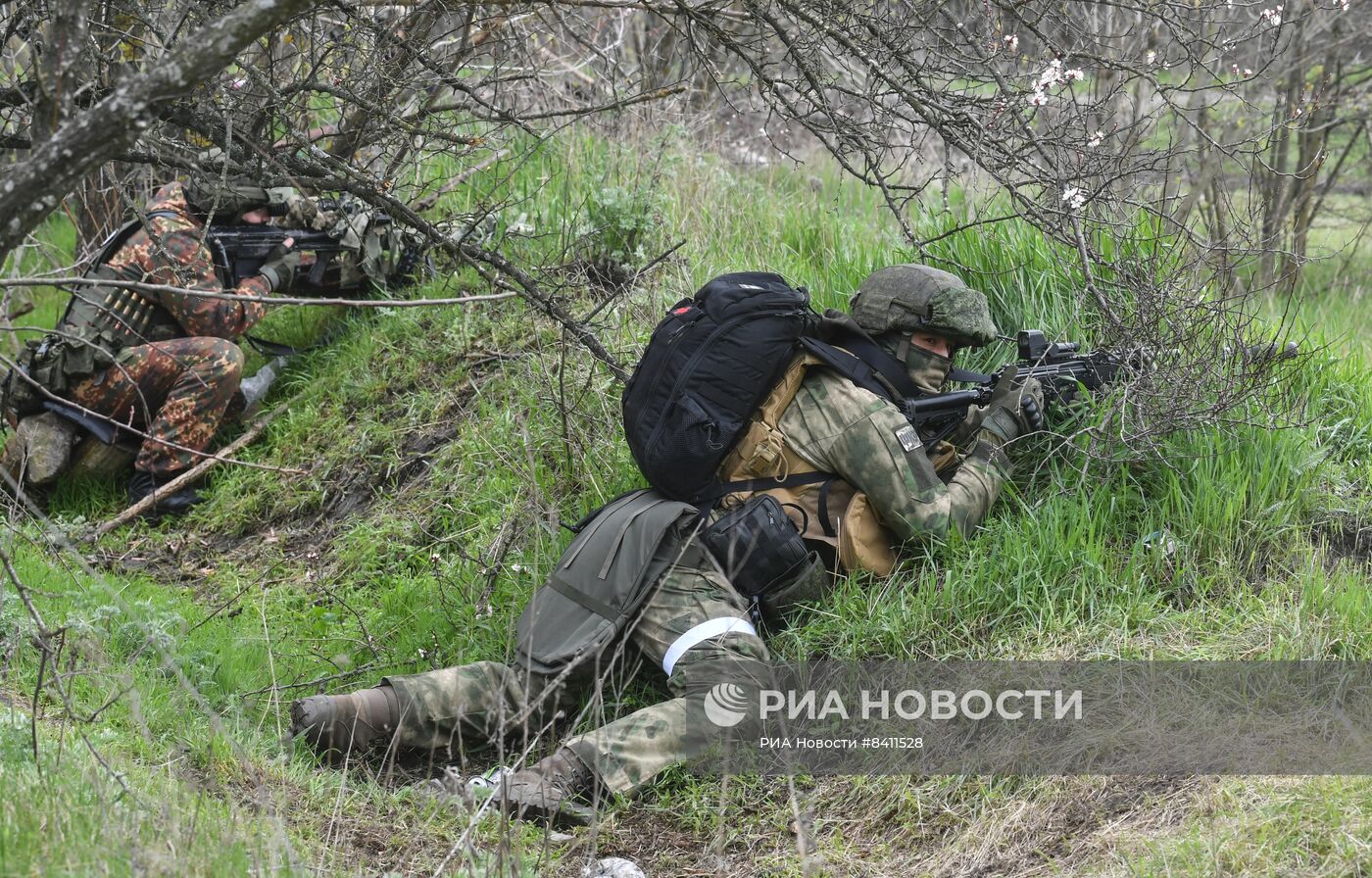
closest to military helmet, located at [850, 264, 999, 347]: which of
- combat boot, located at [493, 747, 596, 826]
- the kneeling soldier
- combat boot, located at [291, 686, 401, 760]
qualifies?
combat boot, located at [493, 747, 596, 826]

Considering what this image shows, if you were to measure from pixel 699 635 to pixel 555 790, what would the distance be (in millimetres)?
686

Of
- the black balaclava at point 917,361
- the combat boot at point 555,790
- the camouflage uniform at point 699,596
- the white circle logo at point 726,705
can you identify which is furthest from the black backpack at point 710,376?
the combat boot at point 555,790

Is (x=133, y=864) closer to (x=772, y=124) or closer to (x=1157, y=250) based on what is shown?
(x=1157, y=250)

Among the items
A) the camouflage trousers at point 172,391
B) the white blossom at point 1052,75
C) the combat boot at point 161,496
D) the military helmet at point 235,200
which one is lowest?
the combat boot at point 161,496

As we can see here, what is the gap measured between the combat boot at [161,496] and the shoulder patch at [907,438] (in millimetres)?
4000

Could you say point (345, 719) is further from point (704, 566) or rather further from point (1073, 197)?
point (1073, 197)

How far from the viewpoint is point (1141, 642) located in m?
4.03

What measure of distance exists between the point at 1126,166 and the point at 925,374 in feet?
4.81

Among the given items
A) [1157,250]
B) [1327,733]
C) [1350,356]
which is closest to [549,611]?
[1327,733]

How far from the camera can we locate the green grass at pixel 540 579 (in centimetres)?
320

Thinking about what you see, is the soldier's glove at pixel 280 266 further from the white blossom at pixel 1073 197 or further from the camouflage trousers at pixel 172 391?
the white blossom at pixel 1073 197

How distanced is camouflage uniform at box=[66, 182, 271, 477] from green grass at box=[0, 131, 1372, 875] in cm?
36

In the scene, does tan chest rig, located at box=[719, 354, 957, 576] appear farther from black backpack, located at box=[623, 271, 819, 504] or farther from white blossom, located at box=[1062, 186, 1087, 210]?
white blossom, located at box=[1062, 186, 1087, 210]

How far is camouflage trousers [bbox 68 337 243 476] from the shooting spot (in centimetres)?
637
